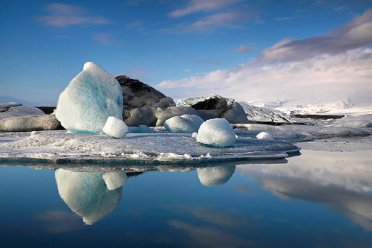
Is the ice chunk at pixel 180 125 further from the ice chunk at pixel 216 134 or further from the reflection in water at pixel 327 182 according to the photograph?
the reflection in water at pixel 327 182

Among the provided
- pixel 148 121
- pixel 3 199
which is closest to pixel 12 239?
pixel 3 199

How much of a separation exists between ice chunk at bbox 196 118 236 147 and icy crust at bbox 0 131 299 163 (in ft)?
0.35

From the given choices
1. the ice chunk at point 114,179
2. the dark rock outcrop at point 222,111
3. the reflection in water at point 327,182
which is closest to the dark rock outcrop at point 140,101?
the dark rock outcrop at point 222,111

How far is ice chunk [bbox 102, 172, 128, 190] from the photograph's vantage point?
2.59 meters

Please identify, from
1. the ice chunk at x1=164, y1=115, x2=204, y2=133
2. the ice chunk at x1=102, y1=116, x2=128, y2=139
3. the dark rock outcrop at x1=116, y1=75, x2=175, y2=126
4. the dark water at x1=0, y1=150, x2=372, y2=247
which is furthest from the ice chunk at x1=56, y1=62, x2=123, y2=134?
the dark rock outcrop at x1=116, y1=75, x2=175, y2=126

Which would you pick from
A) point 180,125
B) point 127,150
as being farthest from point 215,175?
point 180,125

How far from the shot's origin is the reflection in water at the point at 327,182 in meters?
2.08

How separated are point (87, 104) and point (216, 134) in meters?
2.39

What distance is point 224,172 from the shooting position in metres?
3.20

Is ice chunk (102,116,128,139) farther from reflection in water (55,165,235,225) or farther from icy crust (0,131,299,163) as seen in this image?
reflection in water (55,165,235,225)

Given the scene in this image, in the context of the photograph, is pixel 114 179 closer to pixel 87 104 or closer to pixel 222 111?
pixel 87 104

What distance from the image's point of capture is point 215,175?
9.99ft

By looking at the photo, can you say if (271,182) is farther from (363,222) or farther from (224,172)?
(363,222)

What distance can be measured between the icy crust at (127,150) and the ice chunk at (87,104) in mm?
647
